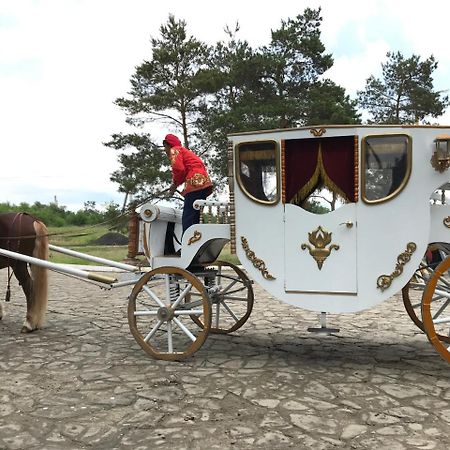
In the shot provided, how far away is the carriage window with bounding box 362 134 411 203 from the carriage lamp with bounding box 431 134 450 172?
21cm

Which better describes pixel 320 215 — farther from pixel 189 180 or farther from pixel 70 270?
pixel 70 270

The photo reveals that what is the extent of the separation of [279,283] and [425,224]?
4.45ft

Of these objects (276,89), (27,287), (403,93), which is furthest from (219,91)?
(27,287)

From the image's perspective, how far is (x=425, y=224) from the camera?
14.6 feet

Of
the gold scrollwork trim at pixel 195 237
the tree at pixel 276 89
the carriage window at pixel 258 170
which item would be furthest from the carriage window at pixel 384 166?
the tree at pixel 276 89

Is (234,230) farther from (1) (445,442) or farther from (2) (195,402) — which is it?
(1) (445,442)

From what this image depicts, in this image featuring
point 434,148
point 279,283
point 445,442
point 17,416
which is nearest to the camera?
point 445,442

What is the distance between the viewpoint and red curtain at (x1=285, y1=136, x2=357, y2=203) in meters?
4.62

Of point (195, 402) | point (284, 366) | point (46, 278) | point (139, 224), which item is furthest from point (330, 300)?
point (46, 278)

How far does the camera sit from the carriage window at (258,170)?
15.8 ft

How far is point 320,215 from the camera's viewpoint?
15.3 feet

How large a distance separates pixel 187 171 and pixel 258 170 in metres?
0.89

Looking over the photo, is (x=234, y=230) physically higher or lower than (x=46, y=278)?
higher

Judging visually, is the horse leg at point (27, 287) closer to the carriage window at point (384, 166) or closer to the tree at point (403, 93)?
the carriage window at point (384, 166)
